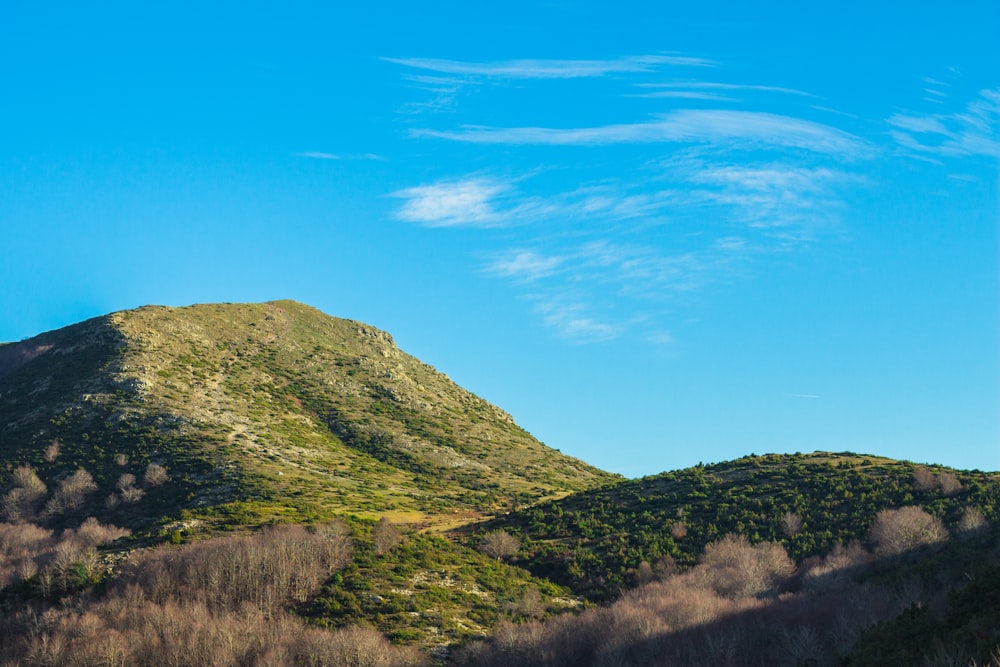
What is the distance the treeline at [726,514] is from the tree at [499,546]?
4.83ft

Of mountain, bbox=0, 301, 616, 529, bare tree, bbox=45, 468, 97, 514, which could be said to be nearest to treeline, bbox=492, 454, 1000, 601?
mountain, bbox=0, 301, 616, 529

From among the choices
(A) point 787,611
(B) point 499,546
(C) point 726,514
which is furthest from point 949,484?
(B) point 499,546

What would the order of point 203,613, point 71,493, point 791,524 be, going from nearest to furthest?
point 203,613
point 791,524
point 71,493

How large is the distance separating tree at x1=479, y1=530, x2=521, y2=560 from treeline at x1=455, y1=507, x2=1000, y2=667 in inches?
780

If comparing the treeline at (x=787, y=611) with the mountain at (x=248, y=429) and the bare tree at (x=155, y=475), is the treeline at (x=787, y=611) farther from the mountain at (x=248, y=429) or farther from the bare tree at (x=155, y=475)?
the bare tree at (x=155, y=475)

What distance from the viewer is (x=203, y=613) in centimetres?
6462

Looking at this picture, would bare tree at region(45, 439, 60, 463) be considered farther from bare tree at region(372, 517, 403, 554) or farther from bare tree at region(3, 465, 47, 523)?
bare tree at region(372, 517, 403, 554)

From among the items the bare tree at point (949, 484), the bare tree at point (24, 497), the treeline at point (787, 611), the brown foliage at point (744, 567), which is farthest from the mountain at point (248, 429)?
the bare tree at point (949, 484)

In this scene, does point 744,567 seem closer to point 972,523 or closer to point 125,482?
point 972,523

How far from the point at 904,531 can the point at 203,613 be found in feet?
235

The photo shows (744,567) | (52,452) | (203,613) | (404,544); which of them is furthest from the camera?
(52,452)

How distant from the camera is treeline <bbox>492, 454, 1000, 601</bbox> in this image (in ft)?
277

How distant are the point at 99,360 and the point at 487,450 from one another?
8018 cm

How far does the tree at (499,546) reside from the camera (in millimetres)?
91812
